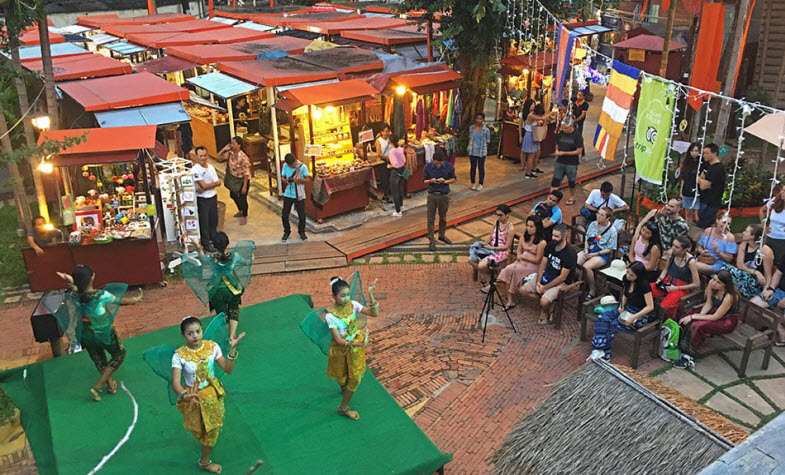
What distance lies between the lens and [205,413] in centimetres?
592

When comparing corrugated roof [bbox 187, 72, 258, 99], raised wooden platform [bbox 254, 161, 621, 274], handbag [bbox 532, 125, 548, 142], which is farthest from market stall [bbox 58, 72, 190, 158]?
handbag [bbox 532, 125, 548, 142]

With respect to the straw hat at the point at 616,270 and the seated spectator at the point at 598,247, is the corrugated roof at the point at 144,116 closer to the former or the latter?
the seated spectator at the point at 598,247

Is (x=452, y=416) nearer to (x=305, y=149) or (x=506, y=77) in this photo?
(x=305, y=149)

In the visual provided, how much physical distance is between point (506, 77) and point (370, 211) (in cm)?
598

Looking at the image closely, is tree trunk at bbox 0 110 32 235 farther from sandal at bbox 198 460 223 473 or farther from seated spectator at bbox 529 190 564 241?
seated spectator at bbox 529 190 564 241

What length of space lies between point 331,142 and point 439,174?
333 centimetres

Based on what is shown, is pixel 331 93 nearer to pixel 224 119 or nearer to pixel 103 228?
pixel 103 228

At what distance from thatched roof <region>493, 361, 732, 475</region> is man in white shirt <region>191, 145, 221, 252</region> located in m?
7.31

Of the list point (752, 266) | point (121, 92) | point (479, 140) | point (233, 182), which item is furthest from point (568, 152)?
point (121, 92)

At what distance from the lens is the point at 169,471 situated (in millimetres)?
6285

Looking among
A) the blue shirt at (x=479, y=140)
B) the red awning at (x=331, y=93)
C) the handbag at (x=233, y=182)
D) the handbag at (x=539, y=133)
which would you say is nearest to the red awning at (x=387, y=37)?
the red awning at (x=331, y=93)

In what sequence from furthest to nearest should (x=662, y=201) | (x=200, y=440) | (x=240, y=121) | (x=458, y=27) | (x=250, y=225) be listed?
(x=240, y=121)
(x=458, y=27)
(x=250, y=225)
(x=662, y=201)
(x=200, y=440)

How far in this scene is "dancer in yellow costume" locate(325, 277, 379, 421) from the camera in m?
6.45

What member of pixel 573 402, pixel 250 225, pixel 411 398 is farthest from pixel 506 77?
pixel 573 402
